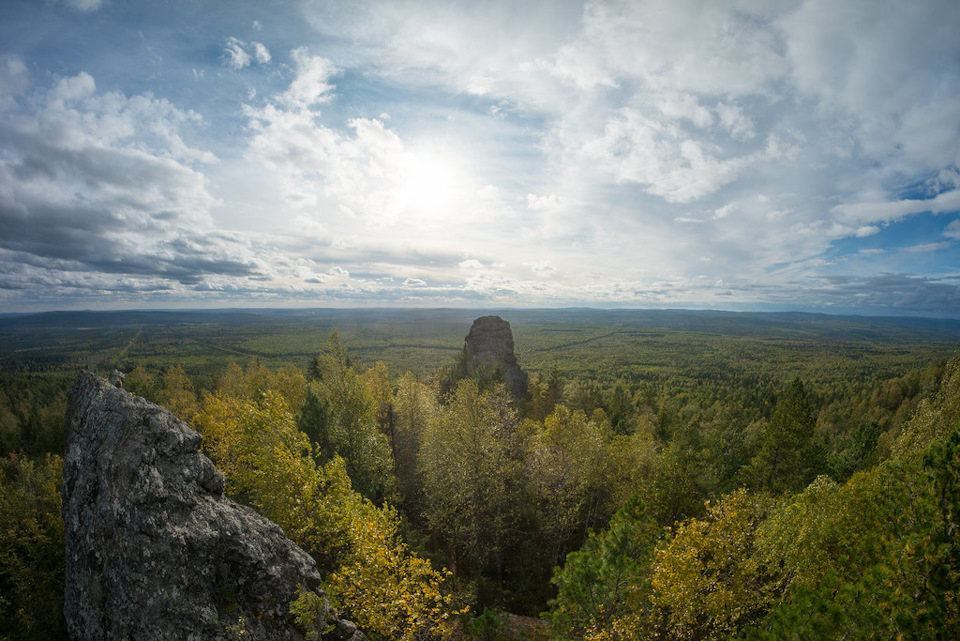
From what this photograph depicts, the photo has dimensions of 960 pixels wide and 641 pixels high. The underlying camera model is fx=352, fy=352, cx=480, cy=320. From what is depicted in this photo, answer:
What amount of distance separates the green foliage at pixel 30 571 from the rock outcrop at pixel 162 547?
15718 millimetres

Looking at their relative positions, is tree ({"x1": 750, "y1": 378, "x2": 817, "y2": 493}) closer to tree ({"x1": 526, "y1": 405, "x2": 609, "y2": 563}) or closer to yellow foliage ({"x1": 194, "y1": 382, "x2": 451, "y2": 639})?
tree ({"x1": 526, "y1": 405, "x2": 609, "y2": 563})

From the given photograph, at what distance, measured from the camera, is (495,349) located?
211 ft

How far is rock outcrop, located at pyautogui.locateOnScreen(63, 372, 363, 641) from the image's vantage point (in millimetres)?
8953

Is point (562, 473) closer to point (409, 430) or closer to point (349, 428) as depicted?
point (349, 428)

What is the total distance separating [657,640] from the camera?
44.7ft

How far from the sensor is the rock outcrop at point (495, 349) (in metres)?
61.8

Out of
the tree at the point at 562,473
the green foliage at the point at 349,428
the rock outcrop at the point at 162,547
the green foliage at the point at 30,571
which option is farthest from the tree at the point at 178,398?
the tree at the point at 562,473

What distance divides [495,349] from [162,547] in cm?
5629

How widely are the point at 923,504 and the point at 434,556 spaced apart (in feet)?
69.9

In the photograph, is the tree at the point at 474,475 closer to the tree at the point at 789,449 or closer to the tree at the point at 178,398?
the tree at the point at 789,449

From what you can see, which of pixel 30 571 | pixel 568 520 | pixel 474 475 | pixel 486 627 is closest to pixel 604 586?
pixel 486 627

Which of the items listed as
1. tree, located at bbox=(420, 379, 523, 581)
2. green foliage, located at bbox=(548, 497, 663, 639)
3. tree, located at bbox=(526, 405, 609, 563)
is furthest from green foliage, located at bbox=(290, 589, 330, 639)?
tree, located at bbox=(526, 405, 609, 563)

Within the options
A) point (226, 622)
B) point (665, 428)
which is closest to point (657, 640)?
point (226, 622)

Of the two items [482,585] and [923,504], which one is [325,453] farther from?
[923,504]
